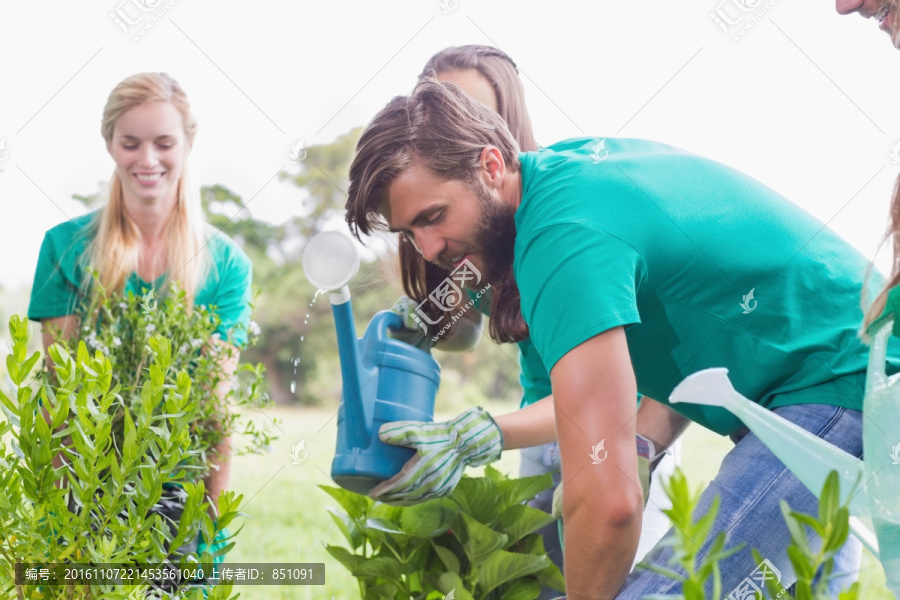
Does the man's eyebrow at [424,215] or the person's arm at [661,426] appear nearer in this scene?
the man's eyebrow at [424,215]

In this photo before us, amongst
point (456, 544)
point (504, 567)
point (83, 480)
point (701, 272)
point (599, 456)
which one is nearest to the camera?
point (83, 480)

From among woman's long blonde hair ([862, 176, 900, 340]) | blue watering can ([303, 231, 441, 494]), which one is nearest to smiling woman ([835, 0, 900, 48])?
woman's long blonde hair ([862, 176, 900, 340])

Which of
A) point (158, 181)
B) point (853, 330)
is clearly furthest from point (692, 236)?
point (158, 181)

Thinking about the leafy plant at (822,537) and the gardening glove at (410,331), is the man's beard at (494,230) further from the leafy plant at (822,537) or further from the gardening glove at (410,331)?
the leafy plant at (822,537)

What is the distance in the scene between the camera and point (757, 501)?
33.4 inches

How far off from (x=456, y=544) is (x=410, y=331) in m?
0.36

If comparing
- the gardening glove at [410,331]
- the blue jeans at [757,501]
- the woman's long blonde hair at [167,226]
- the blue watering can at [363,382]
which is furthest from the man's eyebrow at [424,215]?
the woman's long blonde hair at [167,226]

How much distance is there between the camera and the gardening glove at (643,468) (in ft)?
3.66

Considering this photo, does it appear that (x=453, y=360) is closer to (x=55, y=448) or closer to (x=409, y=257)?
(x=409, y=257)

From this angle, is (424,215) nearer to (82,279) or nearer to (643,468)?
(643,468)

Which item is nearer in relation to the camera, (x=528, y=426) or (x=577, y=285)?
(x=577, y=285)

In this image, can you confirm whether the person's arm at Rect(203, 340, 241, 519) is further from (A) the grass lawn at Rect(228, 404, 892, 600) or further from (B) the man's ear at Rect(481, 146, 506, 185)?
(B) the man's ear at Rect(481, 146, 506, 185)

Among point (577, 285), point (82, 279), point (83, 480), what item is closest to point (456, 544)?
point (577, 285)

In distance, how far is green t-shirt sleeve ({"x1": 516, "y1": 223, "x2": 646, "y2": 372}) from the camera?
2.70 feet
